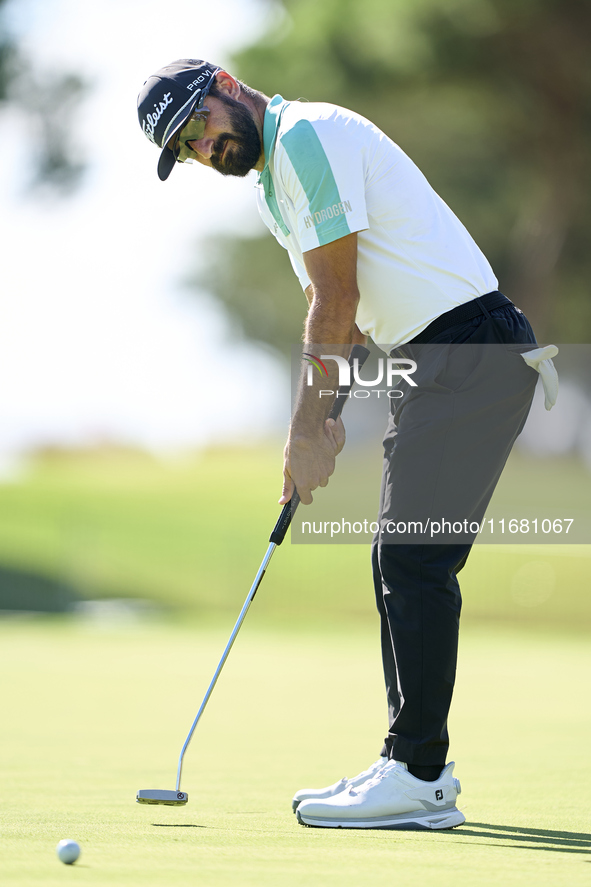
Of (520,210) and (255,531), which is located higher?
(520,210)

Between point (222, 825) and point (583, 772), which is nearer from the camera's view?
point (222, 825)

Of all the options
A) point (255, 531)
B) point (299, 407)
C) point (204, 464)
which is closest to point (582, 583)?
point (255, 531)

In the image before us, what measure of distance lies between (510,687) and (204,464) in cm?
1787

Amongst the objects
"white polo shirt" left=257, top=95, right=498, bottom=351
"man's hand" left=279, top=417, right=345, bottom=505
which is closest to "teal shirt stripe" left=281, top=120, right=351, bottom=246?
"white polo shirt" left=257, top=95, right=498, bottom=351

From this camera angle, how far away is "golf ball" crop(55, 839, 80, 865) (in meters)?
1.99

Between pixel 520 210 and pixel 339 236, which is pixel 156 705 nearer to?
pixel 339 236

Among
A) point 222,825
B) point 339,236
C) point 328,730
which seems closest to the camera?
point 222,825

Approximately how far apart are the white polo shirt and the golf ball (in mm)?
1499

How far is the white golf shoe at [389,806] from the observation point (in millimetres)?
2580

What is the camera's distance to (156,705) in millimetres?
5422

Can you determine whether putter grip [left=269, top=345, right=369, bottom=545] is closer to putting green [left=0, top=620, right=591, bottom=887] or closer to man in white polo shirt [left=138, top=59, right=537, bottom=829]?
man in white polo shirt [left=138, top=59, right=537, bottom=829]

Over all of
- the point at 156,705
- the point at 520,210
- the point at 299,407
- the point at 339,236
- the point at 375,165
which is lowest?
the point at 156,705

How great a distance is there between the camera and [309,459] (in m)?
2.81

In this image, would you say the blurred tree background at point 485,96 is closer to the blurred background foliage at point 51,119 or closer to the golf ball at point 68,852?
the blurred background foliage at point 51,119
